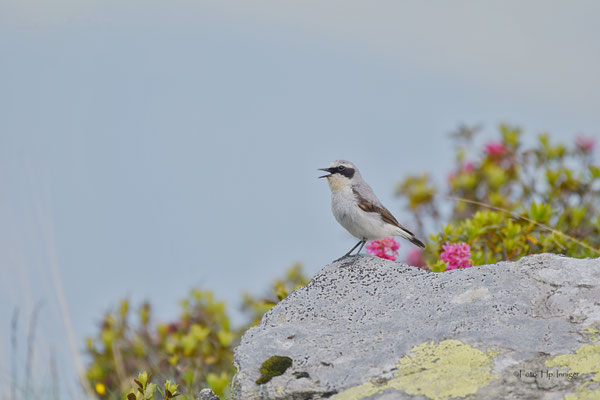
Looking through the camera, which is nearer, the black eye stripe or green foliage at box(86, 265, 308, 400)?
the black eye stripe

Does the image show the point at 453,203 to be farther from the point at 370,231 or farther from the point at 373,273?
the point at 373,273

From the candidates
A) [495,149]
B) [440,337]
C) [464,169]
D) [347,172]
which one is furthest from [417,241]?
[495,149]

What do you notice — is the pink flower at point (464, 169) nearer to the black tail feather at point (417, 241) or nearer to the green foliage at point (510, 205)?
the green foliage at point (510, 205)

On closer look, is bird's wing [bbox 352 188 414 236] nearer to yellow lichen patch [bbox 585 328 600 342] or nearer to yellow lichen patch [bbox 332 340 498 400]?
yellow lichen patch [bbox 332 340 498 400]

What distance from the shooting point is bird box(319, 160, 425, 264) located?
658cm

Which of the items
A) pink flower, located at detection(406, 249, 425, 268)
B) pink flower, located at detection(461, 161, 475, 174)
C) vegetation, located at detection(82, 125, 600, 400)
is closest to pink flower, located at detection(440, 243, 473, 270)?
vegetation, located at detection(82, 125, 600, 400)

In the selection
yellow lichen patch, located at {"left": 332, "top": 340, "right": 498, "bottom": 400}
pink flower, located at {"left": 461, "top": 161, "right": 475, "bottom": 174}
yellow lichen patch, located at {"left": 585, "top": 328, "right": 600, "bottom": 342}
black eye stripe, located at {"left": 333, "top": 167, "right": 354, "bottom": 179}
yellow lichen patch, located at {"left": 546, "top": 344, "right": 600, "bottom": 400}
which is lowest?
yellow lichen patch, located at {"left": 546, "top": 344, "right": 600, "bottom": 400}

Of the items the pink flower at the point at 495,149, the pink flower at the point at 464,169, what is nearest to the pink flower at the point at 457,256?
the pink flower at the point at 464,169

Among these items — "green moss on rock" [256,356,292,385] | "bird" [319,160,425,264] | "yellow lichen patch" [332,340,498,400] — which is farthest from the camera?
"bird" [319,160,425,264]

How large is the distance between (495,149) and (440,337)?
7210 mm

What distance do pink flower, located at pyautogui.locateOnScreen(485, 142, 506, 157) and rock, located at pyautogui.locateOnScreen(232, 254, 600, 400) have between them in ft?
20.5

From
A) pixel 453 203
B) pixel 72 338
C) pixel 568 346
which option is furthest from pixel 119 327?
pixel 568 346

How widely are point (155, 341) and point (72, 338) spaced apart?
1997mm

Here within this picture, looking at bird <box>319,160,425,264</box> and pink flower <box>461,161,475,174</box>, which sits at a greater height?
pink flower <box>461,161,475,174</box>
